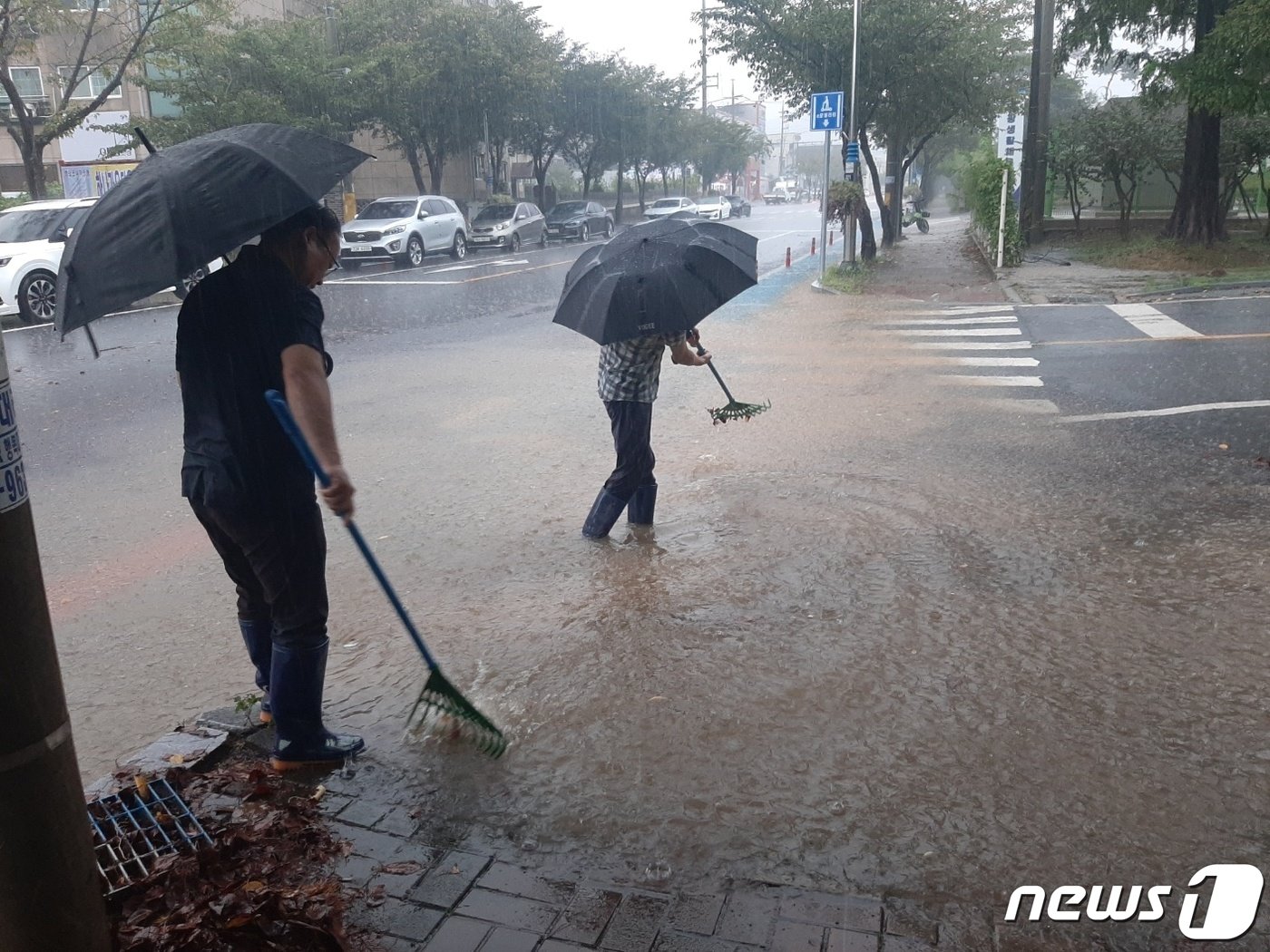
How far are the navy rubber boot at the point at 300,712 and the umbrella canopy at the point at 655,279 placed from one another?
2.24 m

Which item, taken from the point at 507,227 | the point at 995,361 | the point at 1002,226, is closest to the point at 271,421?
the point at 995,361

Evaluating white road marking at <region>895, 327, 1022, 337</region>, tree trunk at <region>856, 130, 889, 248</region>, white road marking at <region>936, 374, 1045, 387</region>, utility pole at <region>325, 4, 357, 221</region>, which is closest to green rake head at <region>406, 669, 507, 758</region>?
white road marking at <region>936, 374, 1045, 387</region>

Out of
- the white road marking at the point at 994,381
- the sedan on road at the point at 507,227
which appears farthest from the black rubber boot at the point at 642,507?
the sedan on road at the point at 507,227

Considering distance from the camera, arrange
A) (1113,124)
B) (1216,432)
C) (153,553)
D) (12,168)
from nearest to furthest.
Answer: (153,553) → (1216,432) → (1113,124) → (12,168)

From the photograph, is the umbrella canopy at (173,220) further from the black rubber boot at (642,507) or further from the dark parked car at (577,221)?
the dark parked car at (577,221)

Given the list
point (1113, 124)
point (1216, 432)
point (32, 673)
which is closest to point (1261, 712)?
point (32, 673)

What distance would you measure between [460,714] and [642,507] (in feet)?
8.48

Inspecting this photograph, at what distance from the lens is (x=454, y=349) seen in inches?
509

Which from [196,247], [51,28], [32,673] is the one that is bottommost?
[32,673]

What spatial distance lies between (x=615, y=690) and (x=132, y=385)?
8487 millimetres

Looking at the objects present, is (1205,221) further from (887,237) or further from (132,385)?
(132,385)

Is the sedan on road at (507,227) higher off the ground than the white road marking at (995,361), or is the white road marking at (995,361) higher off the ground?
the sedan on road at (507,227)

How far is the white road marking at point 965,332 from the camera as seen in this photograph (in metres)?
13.1

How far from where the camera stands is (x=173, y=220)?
3.07 meters
